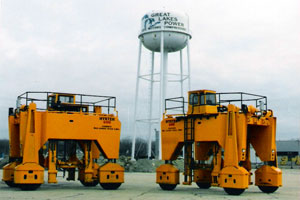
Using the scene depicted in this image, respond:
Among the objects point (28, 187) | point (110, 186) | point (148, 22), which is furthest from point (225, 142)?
point (148, 22)

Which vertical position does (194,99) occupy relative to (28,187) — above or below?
above

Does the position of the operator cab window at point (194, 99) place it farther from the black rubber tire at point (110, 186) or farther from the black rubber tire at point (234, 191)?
the black rubber tire at point (110, 186)

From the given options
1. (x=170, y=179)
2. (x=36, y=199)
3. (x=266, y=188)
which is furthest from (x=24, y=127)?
(x=266, y=188)

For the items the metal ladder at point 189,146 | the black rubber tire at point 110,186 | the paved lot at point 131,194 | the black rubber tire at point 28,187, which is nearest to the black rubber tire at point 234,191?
the paved lot at point 131,194

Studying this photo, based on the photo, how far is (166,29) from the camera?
157 feet

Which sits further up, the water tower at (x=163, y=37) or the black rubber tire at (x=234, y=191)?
the water tower at (x=163, y=37)

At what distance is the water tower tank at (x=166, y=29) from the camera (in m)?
48.0

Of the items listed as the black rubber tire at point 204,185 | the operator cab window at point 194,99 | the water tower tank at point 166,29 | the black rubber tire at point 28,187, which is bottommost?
the black rubber tire at point 204,185

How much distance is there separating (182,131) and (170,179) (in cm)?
264

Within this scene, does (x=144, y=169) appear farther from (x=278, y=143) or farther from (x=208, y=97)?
(x=278, y=143)

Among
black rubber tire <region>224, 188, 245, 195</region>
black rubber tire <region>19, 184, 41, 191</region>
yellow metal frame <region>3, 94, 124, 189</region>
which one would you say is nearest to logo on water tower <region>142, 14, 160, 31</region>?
yellow metal frame <region>3, 94, 124, 189</region>

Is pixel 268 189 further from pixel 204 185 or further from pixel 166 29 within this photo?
pixel 166 29

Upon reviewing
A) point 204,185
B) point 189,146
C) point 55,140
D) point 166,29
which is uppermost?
point 166,29

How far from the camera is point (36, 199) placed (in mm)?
18141
